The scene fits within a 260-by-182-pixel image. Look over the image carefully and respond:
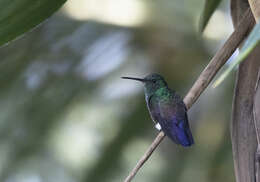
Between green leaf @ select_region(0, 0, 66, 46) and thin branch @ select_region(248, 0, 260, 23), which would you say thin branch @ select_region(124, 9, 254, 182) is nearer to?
thin branch @ select_region(248, 0, 260, 23)

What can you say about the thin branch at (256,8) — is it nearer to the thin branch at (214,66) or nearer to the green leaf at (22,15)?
the thin branch at (214,66)

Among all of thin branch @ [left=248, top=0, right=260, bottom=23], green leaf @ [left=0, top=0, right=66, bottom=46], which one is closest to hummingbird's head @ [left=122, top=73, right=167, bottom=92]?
green leaf @ [left=0, top=0, right=66, bottom=46]

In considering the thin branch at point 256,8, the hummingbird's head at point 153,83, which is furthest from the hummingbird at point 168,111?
the thin branch at point 256,8

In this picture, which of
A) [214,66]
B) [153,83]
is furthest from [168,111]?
[214,66]

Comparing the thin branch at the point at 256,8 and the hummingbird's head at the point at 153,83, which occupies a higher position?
the thin branch at the point at 256,8

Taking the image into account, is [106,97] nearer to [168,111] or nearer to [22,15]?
[168,111]

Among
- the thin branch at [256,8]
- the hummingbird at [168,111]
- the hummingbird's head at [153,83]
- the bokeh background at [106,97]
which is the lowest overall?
the bokeh background at [106,97]

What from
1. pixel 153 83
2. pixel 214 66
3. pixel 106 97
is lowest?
pixel 106 97
